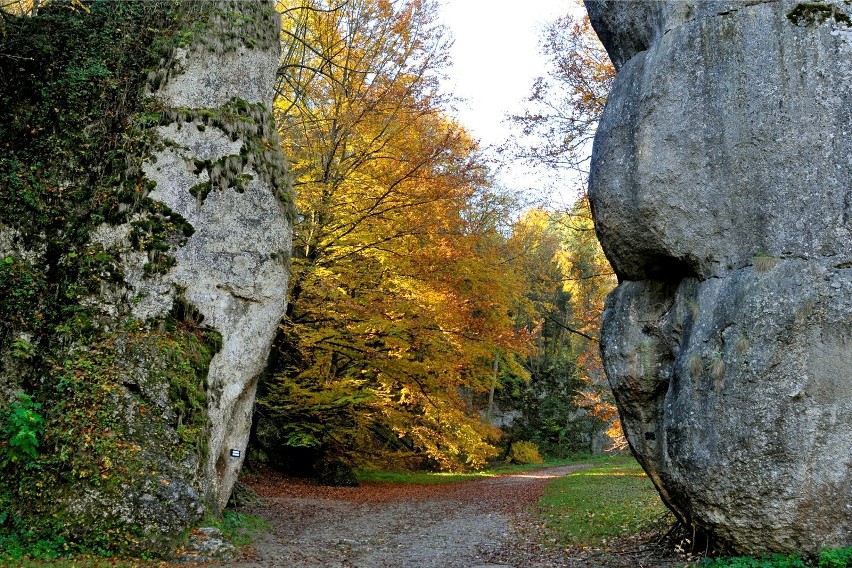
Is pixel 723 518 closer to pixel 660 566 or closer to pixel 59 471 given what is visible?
pixel 660 566

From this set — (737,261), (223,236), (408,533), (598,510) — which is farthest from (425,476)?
(737,261)

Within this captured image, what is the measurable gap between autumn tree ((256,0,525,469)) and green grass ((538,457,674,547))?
10.2 feet

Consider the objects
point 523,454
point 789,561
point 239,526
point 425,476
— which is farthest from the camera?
point 523,454

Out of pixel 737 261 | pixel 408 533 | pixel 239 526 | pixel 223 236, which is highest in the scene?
pixel 223 236

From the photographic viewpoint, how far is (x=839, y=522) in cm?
652

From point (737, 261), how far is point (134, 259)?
27.4 ft

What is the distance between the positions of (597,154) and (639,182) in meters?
0.95

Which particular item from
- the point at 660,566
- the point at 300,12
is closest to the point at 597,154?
the point at 660,566

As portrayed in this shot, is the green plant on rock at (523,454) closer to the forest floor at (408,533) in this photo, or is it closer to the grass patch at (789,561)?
the forest floor at (408,533)

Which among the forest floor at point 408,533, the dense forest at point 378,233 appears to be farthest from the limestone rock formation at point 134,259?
the dense forest at point 378,233

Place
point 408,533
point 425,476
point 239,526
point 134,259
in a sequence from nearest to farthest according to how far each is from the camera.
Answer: point 134,259 < point 239,526 < point 408,533 < point 425,476

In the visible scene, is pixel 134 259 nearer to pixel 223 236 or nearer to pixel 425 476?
pixel 223 236

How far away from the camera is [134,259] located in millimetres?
9406

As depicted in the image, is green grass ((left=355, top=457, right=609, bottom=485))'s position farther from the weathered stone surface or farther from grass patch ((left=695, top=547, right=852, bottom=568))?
grass patch ((left=695, top=547, right=852, bottom=568))
